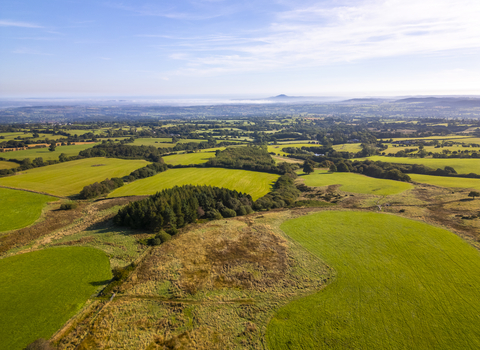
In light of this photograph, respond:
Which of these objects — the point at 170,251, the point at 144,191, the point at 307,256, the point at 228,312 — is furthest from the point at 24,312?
the point at 144,191

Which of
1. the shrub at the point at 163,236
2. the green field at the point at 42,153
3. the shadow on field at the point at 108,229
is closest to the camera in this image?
the shrub at the point at 163,236

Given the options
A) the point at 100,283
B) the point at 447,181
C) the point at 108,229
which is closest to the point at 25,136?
the point at 108,229

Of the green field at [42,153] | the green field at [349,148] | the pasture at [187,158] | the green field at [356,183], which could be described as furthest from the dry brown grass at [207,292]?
the green field at [349,148]

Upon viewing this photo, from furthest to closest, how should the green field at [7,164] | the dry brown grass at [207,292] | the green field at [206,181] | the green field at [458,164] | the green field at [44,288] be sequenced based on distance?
the green field at [7,164], the green field at [458,164], the green field at [206,181], the green field at [44,288], the dry brown grass at [207,292]

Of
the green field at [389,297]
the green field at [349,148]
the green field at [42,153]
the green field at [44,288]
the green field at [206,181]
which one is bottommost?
the green field at [206,181]

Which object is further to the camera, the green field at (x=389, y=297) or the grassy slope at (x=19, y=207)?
the grassy slope at (x=19, y=207)

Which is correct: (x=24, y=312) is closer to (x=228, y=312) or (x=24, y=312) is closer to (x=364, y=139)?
(x=228, y=312)

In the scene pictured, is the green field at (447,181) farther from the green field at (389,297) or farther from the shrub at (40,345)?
the shrub at (40,345)
